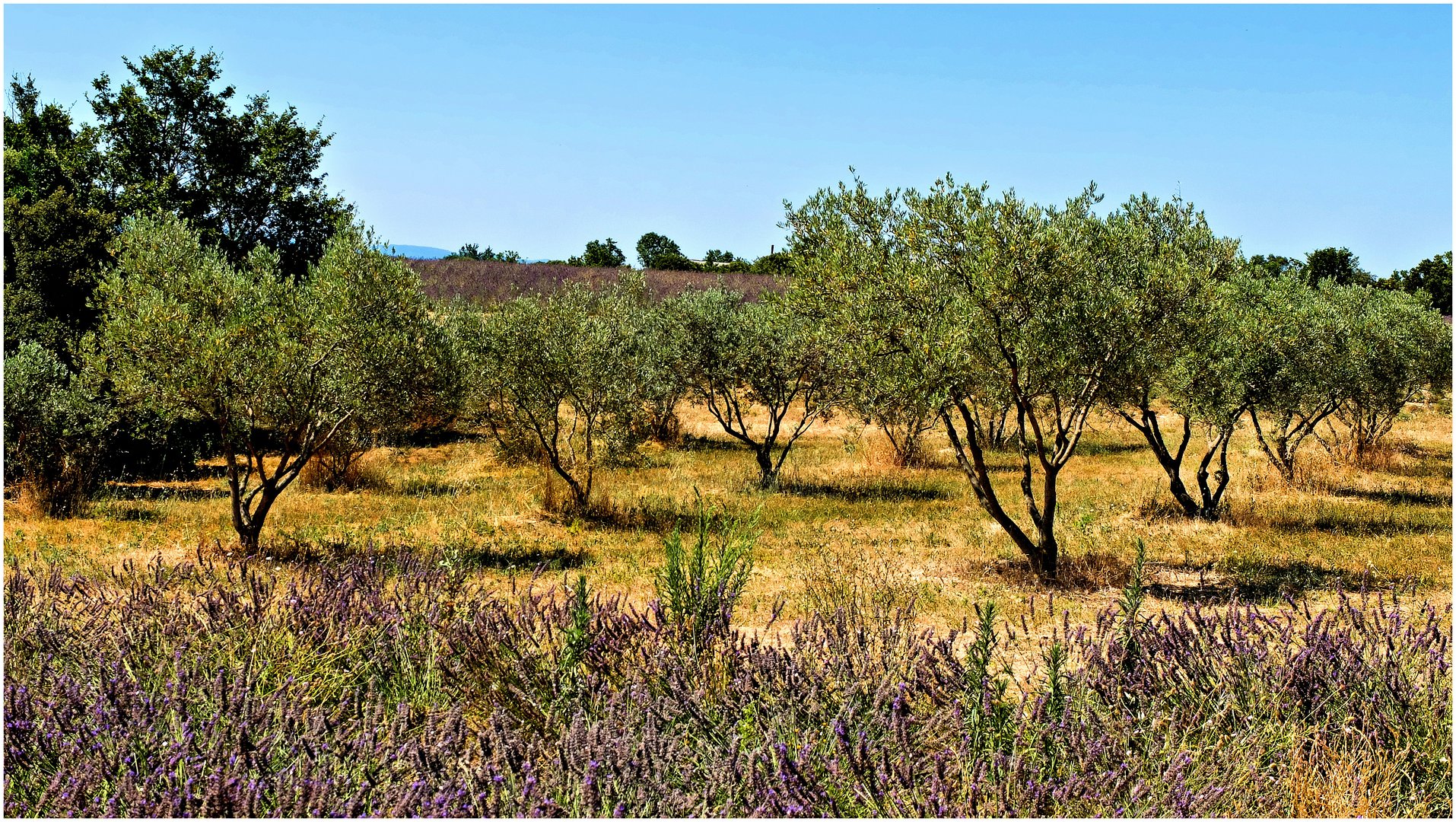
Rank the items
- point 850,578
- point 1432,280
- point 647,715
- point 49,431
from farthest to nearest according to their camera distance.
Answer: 1. point 1432,280
2. point 49,431
3. point 850,578
4. point 647,715

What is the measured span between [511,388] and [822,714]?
40.7 ft

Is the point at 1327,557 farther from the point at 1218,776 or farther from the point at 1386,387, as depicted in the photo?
the point at 1218,776

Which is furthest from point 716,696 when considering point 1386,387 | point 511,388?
point 1386,387

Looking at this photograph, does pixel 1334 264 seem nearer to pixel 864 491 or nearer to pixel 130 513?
pixel 864 491

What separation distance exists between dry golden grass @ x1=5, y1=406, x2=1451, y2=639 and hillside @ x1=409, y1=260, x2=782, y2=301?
76.9 ft

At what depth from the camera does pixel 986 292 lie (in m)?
10.9

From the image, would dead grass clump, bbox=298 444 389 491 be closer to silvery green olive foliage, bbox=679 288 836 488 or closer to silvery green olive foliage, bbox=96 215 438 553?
silvery green olive foliage, bbox=96 215 438 553

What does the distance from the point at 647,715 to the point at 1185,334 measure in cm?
986

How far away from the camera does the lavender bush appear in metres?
3.96

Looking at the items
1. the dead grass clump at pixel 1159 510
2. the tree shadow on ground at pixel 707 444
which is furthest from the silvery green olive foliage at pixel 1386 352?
the tree shadow on ground at pixel 707 444

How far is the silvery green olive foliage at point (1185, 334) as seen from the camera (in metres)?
11.7

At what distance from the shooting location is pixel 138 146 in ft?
83.8

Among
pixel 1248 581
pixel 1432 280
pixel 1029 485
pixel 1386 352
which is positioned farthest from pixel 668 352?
pixel 1432 280

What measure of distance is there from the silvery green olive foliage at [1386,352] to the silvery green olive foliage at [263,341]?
17.0 meters
